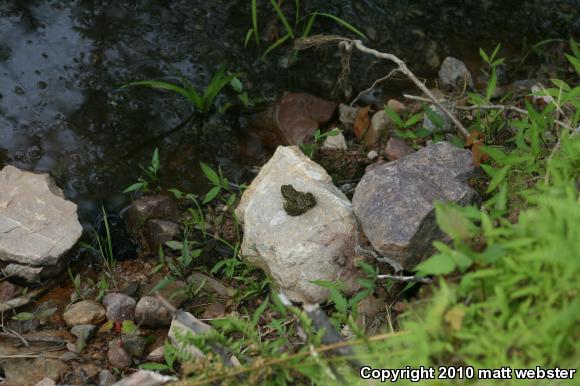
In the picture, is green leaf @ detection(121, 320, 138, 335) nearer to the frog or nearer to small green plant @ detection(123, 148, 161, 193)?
small green plant @ detection(123, 148, 161, 193)

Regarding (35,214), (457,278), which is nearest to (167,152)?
(35,214)

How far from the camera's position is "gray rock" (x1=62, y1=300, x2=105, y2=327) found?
3.08 metres

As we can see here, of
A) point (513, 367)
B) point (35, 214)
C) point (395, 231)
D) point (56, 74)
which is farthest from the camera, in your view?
point (56, 74)

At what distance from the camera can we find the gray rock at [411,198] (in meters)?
2.78

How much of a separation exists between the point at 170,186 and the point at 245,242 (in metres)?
0.83

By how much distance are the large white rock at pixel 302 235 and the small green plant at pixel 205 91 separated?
0.92m

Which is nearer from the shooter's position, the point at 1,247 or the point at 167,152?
the point at 1,247

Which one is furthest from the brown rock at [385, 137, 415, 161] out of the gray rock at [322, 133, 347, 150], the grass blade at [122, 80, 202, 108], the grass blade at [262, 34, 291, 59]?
the grass blade at [122, 80, 202, 108]

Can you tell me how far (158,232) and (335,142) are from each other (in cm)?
128

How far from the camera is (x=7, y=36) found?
13.8 ft

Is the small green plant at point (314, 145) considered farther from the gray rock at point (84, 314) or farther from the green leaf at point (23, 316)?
the green leaf at point (23, 316)

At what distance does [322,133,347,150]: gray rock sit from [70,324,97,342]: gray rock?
1.83m

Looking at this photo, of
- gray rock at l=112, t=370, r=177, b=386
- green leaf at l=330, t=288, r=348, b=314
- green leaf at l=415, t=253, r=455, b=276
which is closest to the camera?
green leaf at l=415, t=253, r=455, b=276

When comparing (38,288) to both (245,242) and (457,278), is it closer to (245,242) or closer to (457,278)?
(245,242)
